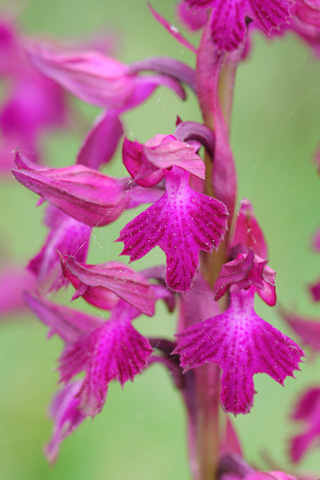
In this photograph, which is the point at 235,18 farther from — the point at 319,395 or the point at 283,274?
the point at 283,274

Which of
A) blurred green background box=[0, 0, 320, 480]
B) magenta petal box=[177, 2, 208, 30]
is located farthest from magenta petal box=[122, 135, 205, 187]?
blurred green background box=[0, 0, 320, 480]

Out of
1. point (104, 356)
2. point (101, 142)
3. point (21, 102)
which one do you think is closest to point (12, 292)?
point (21, 102)

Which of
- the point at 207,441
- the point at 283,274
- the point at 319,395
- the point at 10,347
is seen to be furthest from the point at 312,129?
the point at 207,441

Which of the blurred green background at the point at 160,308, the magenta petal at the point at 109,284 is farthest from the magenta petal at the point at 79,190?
the blurred green background at the point at 160,308

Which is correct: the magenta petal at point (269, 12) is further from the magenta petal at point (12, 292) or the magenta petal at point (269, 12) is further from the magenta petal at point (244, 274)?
the magenta petal at point (12, 292)

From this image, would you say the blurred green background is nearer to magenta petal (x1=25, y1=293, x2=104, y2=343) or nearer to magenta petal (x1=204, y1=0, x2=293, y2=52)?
magenta petal (x1=25, y1=293, x2=104, y2=343)

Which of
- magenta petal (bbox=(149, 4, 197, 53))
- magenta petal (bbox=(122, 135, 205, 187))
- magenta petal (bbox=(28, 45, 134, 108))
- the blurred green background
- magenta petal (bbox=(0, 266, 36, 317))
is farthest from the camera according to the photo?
the blurred green background

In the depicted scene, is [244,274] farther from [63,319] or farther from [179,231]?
[63,319]
